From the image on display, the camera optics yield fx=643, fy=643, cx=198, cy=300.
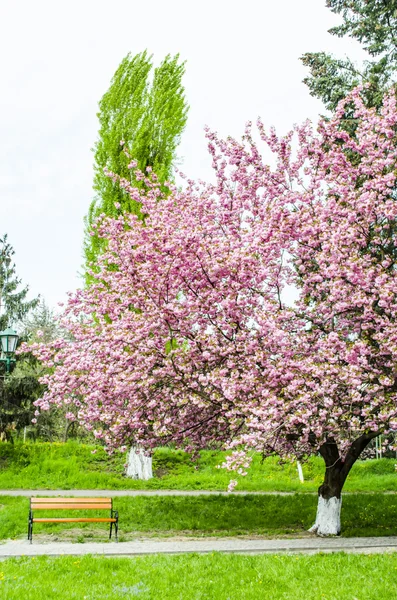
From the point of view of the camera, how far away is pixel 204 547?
36.1 ft

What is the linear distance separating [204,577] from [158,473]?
17.4 meters

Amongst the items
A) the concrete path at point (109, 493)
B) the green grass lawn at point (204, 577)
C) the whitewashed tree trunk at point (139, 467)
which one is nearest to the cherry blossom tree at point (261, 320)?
the green grass lawn at point (204, 577)

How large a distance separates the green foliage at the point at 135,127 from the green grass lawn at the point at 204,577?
628 inches

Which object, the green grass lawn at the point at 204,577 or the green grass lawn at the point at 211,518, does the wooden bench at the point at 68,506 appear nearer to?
the green grass lawn at the point at 211,518

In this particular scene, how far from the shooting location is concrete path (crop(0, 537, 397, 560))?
34.0 ft

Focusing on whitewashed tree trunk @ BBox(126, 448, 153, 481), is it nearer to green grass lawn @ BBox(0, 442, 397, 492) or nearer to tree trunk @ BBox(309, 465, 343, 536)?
green grass lawn @ BBox(0, 442, 397, 492)

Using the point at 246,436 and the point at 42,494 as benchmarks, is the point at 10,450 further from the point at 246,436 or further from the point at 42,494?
the point at 246,436

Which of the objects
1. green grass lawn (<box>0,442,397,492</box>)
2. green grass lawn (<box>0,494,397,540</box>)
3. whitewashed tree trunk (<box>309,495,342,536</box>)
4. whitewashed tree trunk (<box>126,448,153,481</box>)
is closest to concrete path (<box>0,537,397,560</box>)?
whitewashed tree trunk (<box>309,495,342,536</box>)

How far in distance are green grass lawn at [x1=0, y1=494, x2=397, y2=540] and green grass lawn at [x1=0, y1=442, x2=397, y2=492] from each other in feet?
13.3

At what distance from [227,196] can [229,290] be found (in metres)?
2.91

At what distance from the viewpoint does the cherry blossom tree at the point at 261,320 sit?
36.5 ft

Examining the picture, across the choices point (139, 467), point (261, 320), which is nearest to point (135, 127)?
point (139, 467)

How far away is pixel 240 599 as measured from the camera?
7199 millimetres

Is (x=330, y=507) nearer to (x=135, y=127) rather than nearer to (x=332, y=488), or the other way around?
(x=332, y=488)
